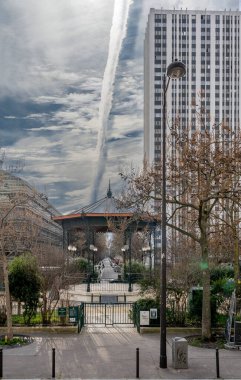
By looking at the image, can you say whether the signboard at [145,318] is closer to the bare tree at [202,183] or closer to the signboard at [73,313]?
the bare tree at [202,183]

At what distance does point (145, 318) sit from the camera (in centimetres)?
2073

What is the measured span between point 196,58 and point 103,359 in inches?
5803

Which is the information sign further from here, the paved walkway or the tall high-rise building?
the tall high-rise building

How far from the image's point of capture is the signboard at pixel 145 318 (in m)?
20.7

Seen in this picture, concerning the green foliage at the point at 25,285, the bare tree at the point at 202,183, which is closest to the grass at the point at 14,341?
the green foliage at the point at 25,285

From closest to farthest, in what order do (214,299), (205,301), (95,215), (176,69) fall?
(176,69) < (205,301) < (214,299) < (95,215)

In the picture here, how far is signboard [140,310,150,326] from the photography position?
67.8 feet

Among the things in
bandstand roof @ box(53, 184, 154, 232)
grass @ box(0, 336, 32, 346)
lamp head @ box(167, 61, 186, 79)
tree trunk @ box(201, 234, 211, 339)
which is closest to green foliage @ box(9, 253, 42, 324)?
grass @ box(0, 336, 32, 346)

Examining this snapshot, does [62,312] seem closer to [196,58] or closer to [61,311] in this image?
[61,311]

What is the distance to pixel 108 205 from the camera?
42.2 m

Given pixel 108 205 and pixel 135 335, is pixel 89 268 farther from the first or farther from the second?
pixel 135 335

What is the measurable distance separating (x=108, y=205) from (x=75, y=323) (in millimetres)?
21673

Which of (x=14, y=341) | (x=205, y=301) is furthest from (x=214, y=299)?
(x=14, y=341)

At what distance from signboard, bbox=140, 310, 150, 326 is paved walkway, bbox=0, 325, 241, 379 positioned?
0.78 meters
